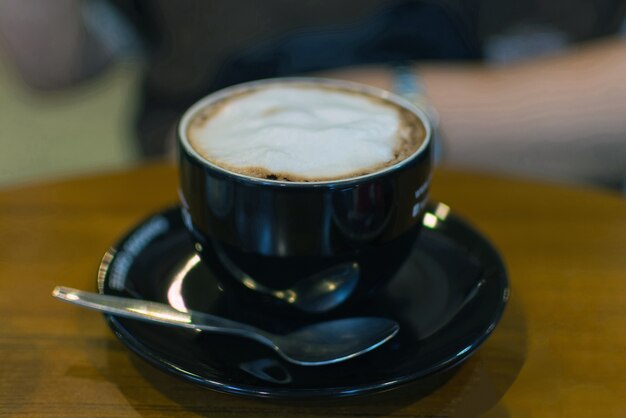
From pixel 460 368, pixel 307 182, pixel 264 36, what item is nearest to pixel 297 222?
pixel 307 182

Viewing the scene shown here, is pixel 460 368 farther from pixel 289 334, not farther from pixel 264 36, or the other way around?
pixel 264 36

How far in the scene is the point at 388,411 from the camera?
40 cm

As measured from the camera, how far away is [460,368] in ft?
1.43

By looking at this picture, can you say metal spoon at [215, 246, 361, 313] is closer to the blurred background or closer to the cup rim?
the cup rim

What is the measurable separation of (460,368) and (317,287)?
0.10 meters

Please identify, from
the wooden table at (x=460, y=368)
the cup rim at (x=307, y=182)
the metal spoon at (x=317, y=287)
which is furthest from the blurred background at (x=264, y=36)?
the metal spoon at (x=317, y=287)

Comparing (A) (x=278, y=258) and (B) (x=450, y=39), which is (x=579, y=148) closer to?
(B) (x=450, y=39)

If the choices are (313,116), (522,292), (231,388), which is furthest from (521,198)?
(231,388)

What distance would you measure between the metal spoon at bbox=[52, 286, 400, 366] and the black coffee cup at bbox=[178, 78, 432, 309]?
3cm

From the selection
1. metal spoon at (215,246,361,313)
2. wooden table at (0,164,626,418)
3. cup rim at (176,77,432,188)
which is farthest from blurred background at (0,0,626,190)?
metal spoon at (215,246,361,313)

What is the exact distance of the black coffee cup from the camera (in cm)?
41

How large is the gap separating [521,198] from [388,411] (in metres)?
0.32

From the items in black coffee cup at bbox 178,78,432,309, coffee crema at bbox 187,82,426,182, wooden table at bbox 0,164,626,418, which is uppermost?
coffee crema at bbox 187,82,426,182

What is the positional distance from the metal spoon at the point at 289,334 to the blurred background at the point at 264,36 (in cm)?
52
